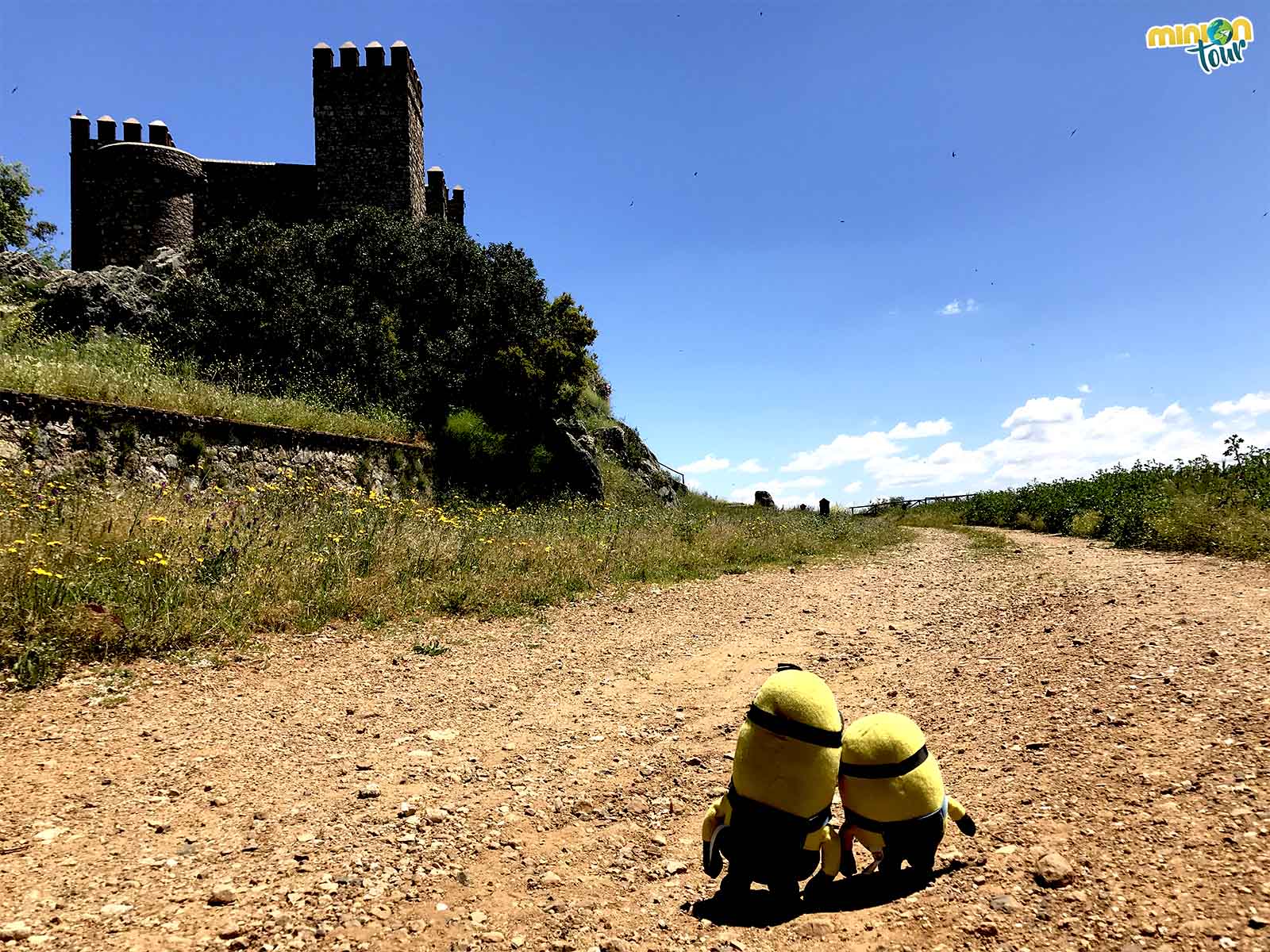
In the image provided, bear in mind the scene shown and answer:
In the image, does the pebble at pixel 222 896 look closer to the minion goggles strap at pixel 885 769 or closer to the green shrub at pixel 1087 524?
the minion goggles strap at pixel 885 769

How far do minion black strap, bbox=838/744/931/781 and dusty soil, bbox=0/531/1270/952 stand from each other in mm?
412

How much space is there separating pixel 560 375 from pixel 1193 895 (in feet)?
58.5

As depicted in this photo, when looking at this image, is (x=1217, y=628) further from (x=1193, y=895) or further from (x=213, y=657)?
(x=213, y=657)

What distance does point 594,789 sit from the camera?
10.5 feet

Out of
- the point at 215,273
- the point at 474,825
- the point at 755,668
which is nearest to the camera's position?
the point at 474,825

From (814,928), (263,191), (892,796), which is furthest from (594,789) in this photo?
(263,191)

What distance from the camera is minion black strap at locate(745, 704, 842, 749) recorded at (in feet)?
5.66

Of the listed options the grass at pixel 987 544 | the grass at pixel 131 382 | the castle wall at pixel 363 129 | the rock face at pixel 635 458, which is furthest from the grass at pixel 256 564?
the castle wall at pixel 363 129

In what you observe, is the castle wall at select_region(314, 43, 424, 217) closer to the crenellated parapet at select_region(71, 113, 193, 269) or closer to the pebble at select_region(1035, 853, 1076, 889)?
the crenellated parapet at select_region(71, 113, 193, 269)

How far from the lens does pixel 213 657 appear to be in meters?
5.27

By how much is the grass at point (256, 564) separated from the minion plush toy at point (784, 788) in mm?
4546

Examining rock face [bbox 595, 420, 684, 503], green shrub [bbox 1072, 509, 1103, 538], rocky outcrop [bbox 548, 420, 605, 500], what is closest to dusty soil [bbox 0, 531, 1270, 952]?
green shrub [bbox 1072, 509, 1103, 538]

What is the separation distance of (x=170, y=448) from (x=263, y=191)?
18.5m


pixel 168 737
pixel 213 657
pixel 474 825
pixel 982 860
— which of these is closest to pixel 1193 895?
pixel 982 860
